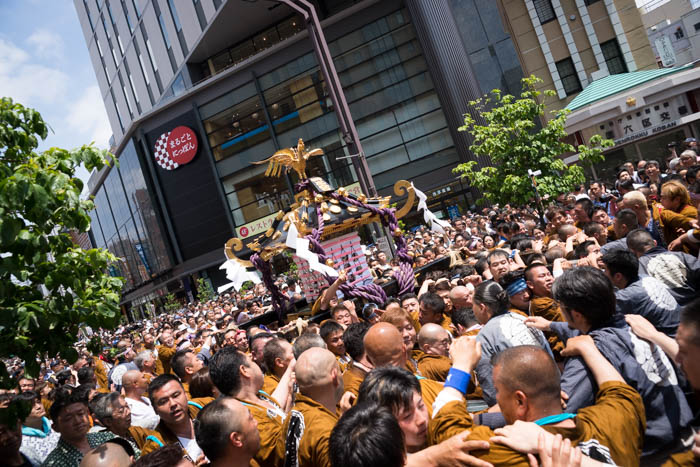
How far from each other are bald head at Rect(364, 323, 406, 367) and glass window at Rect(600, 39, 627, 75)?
28.0 meters

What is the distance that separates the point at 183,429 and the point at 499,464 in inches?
126

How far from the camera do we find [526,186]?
16656 millimetres

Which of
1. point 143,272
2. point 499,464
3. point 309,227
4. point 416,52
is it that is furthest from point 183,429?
point 143,272

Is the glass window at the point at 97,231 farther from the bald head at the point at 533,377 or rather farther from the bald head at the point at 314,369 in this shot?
the bald head at the point at 533,377

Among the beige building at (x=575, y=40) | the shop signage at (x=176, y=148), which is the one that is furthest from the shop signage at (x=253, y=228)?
the beige building at (x=575, y=40)

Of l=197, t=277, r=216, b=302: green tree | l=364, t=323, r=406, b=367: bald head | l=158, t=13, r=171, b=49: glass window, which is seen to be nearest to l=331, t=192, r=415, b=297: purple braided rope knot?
l=364, t=323, r=406, b=367: bald head

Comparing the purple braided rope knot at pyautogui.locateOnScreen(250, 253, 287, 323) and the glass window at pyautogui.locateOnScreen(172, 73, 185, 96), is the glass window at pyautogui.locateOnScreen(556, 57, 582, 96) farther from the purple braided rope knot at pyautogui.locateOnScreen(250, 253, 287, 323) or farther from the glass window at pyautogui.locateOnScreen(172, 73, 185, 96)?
the glass window at pyautogui.locateOnScreen(172, 73, 185, 96)

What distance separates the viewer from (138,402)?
231 inches

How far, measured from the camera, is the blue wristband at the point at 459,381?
2.75m

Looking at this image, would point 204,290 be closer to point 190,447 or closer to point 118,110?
point 118,110

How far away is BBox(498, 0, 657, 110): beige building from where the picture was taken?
85.0ft

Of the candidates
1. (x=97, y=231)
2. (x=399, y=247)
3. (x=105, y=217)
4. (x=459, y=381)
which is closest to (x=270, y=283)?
(x=399, y=247)

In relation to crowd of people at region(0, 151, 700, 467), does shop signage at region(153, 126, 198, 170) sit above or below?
above

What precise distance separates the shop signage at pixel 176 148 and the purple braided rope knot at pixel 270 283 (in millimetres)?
29831
